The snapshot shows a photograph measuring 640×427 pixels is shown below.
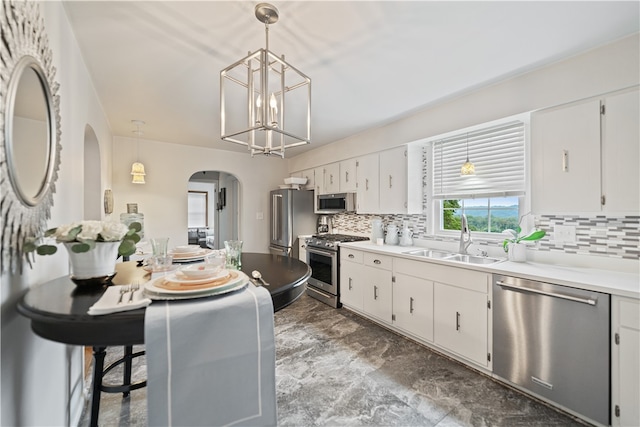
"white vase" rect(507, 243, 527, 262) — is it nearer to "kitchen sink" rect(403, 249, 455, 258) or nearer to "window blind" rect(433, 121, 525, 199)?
"window blind" rect(433, 121, 525, 199)

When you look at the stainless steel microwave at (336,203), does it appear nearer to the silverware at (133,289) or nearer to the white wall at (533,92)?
the white wall at (533,92)

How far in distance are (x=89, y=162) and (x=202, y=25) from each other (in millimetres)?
2172

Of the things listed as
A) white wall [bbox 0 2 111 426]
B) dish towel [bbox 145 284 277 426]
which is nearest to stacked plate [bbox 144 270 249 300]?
dish towel [bbox 145 284 277 426]

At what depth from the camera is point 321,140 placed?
4449 millimetres

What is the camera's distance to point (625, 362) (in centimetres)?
155

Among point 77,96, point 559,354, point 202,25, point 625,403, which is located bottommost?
point 625,403

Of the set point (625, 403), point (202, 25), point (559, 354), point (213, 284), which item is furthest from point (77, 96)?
point (625, 403)

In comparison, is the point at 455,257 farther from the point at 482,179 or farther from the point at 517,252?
the point at 482,179

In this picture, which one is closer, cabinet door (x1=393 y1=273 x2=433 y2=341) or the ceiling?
the ceiling

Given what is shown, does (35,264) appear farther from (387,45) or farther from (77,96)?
(387,45)

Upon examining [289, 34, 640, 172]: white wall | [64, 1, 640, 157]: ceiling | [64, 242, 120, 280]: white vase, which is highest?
[64, 1, 640, 157]: ceiling

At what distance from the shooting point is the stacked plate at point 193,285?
0.95 meters

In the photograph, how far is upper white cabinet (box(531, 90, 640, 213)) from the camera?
177cm

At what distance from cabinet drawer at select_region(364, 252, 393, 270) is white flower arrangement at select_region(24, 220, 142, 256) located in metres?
2.48
